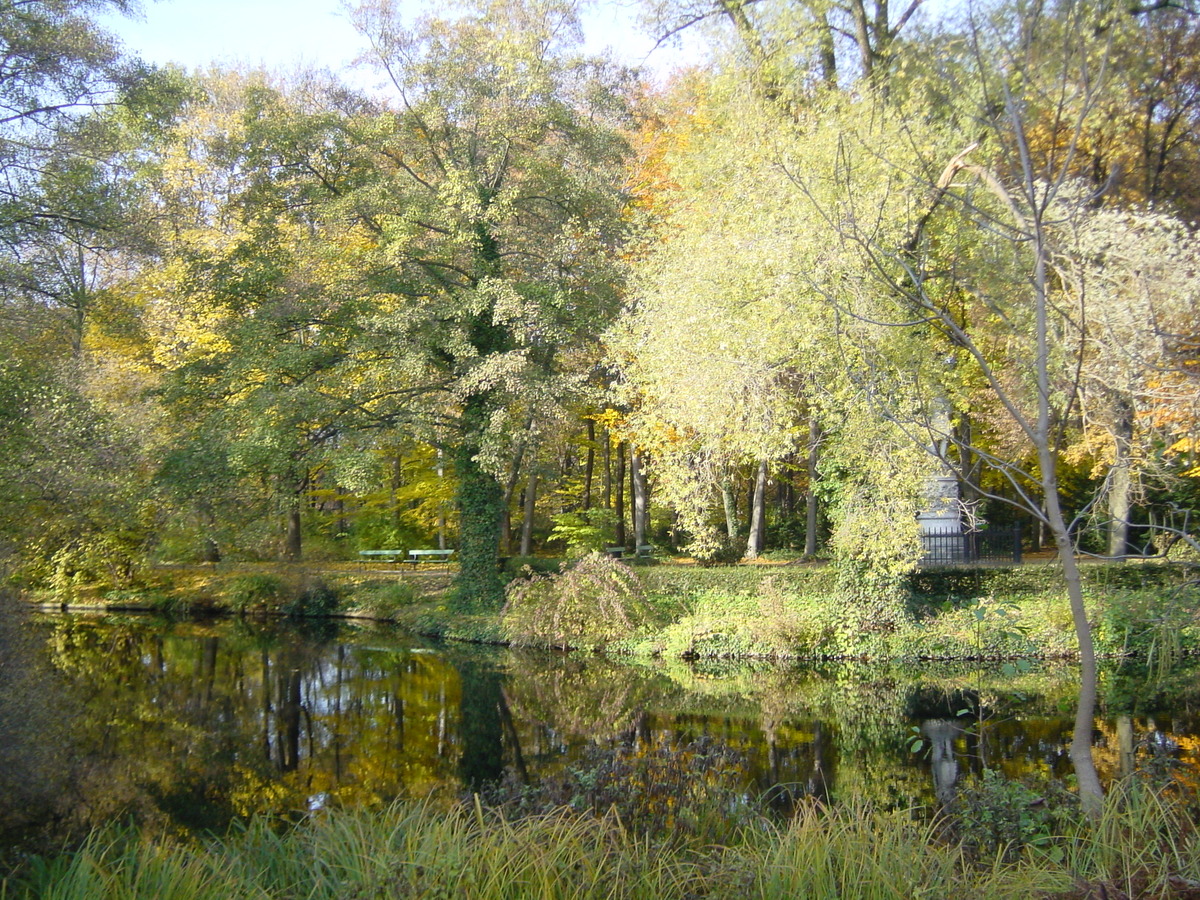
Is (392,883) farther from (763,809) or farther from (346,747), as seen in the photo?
(346,747)

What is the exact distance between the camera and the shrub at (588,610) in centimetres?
1731

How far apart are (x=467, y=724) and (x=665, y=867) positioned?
7.81 meters

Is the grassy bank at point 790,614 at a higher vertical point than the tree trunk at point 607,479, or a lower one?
lower

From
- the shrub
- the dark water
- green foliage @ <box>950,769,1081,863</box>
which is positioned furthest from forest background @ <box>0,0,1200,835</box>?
green foliage @ <box>950,769,1081,863</box>

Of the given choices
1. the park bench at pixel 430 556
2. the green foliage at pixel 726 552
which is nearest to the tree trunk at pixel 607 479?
the park bench at pixel 430 556

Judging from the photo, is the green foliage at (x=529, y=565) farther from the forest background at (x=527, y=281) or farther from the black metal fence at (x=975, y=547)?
the black metal fence at (x=975, y=547)

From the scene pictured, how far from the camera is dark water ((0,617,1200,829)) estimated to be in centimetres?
835

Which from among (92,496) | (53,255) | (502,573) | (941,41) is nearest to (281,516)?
(502,573)

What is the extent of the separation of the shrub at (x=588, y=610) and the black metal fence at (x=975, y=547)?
19.3 ft

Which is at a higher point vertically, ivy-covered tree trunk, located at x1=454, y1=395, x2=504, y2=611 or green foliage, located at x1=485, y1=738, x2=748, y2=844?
ivy-covered tree trunk, located at x1=454, y1=395, x2=504, y2=611

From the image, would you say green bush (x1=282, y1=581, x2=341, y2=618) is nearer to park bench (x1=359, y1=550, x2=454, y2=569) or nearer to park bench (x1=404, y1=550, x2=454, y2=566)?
park bench (x1=359, y1=550, x2=454, y2=569)

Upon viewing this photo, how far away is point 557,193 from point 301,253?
500 cm

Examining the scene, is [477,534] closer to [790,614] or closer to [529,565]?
[529,565]

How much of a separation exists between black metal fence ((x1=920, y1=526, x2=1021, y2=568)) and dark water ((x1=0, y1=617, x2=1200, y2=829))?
5.18 metres
